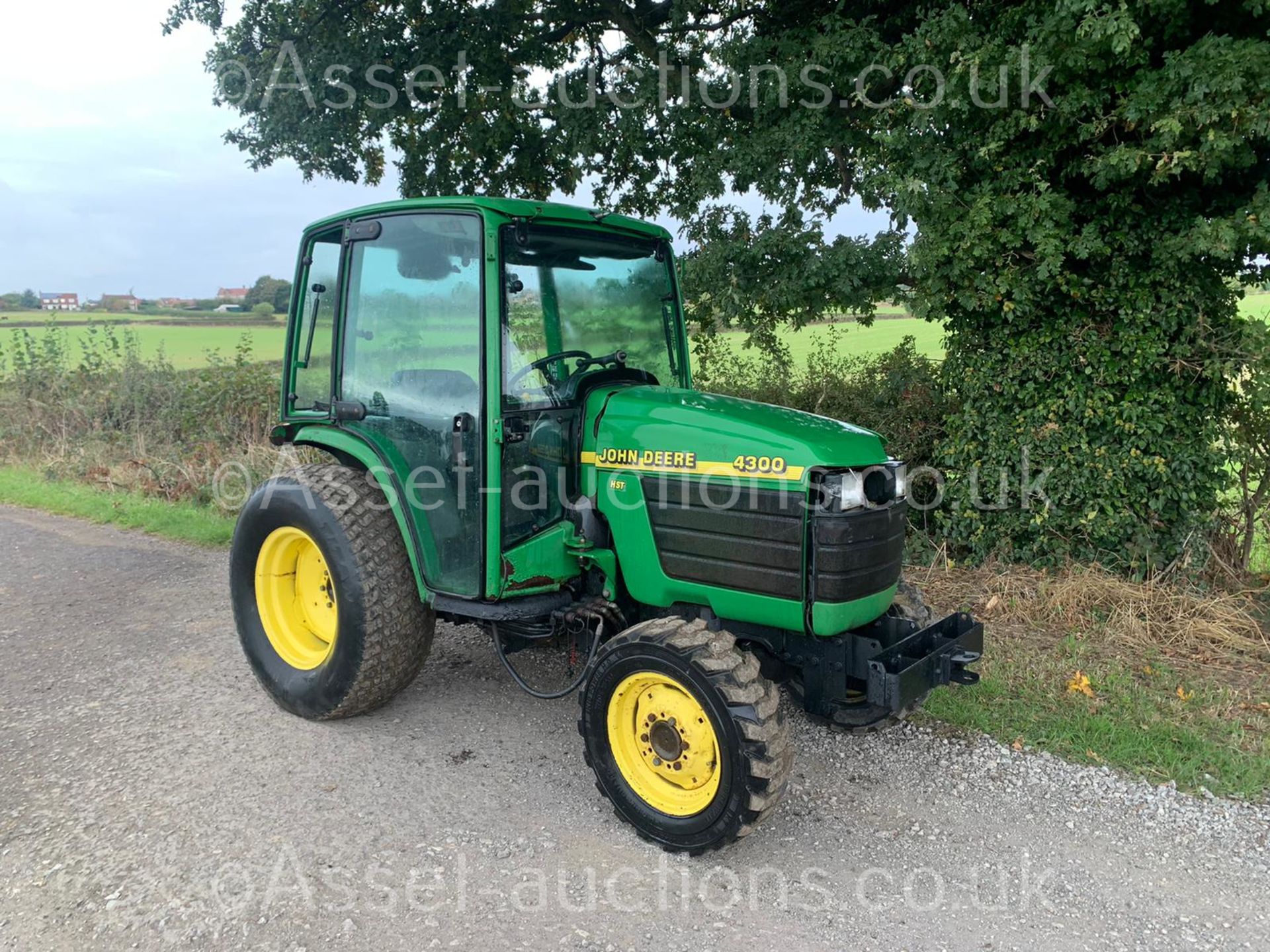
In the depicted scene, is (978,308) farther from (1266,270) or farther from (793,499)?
(793,499)

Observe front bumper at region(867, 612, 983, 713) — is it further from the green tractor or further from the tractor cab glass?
the tractor cab glass

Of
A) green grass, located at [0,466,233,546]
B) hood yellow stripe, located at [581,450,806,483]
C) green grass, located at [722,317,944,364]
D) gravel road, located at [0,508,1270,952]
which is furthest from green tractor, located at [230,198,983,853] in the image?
green grass, located at [722,317,944,364]

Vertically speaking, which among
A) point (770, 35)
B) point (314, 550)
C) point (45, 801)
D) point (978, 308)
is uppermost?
point (770, 35)

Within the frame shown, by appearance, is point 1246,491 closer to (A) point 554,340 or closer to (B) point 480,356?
(A) point 554,340

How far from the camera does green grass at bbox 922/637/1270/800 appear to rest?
12.2 feet

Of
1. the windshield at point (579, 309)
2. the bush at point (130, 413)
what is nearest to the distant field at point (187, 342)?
the bush at point (130, 413)

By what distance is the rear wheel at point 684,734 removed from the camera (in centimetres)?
297

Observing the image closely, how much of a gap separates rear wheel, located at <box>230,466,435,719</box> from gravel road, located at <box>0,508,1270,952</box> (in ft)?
0.69

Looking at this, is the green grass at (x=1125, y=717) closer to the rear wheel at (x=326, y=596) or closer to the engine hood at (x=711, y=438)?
the engine hood at (x=711, y=438)

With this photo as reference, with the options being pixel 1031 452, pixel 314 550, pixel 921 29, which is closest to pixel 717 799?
pixel 314 550

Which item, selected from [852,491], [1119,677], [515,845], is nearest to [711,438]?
[852,491]

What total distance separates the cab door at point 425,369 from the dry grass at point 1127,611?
3.29 metres

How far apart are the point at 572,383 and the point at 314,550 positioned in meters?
1.57

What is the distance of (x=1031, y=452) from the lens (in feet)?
18.8
